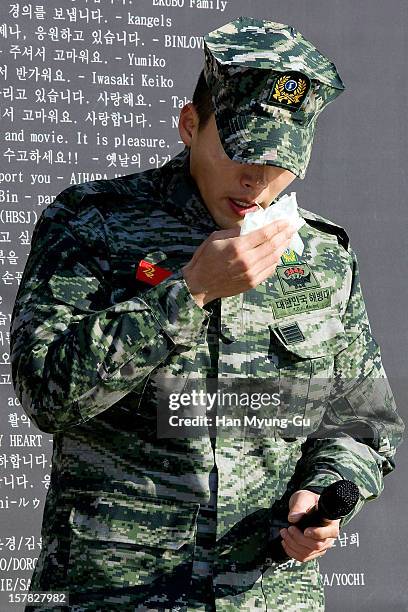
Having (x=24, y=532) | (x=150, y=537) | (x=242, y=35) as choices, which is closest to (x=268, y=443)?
(x=150, y=537)

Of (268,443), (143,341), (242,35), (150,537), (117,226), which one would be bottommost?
(150,537)

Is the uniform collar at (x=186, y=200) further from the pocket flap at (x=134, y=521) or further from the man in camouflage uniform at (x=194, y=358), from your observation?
the pocket flap at (x=134, y=521)

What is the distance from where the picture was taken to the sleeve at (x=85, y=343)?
1.31 meters

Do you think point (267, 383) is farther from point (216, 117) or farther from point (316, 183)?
point (316, 183)

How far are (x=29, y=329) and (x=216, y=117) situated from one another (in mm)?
357

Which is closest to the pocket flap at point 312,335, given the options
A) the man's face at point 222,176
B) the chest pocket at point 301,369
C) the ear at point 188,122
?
the chest pocket at point 301,369

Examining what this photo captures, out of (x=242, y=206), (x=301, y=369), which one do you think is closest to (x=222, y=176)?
(x=242, y=206)

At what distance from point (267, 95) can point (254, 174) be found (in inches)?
3.9

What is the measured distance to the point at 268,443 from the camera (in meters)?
1.49

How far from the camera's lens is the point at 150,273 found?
57.8 inches

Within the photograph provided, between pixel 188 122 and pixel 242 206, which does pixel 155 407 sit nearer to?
pixel 242 206

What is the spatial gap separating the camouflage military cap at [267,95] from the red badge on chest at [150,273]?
0.17m

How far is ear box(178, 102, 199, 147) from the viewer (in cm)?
155

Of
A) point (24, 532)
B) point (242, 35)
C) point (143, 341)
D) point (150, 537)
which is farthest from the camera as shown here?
point (24, 532)
